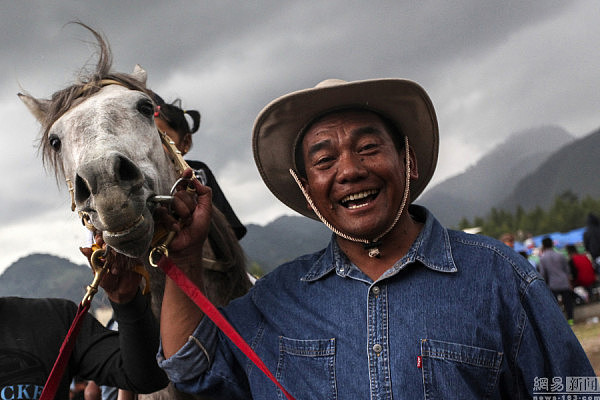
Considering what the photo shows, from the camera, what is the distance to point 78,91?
2.45m

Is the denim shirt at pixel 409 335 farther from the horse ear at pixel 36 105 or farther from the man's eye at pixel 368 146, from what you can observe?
the horse ear at pixel 36 105

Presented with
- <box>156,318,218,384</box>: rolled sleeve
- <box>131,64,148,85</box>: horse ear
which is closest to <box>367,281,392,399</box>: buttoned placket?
<box>156,318,218,384</box>: rolled sleeve

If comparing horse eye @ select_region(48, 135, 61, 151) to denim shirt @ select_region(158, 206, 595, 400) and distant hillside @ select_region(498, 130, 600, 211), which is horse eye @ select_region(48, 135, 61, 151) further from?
distant hillside @ select_region(498, 130, 600, 211)

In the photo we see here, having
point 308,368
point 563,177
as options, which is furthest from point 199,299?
point 563,177

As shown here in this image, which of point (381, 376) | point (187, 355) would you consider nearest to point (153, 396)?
point (187, 355)

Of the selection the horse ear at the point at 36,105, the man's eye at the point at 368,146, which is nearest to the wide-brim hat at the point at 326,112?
the man's eye at the point at 368,146

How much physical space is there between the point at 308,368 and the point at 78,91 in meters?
1.82

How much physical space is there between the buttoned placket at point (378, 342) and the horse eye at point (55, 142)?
5.30 ft

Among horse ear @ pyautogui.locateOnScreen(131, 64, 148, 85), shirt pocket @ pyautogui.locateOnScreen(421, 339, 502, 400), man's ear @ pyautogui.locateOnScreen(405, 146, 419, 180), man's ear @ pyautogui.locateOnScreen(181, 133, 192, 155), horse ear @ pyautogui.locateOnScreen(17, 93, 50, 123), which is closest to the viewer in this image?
shirt pocket @ pyautogui.locateOnScreen(421, 339, 502, 400)

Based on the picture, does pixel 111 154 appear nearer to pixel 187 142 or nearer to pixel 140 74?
pixel 140 74

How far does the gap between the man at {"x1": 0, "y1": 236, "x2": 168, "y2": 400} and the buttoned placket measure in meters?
1.01

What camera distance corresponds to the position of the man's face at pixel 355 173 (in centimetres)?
195

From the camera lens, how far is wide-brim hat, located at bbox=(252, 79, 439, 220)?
2.10 m

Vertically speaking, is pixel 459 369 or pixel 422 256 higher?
pixel 422 256
